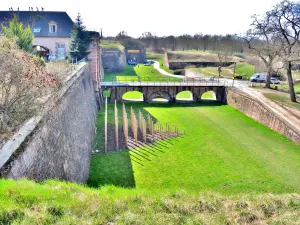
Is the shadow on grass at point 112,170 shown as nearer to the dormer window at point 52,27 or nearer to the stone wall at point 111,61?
the dormer window at point 52,27

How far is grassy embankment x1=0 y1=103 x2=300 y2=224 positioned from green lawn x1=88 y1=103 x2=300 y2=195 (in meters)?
0.05

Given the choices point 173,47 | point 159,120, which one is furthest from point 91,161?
point 173,47

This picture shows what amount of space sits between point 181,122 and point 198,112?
4126 millimetres

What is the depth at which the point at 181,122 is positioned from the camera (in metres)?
23.9

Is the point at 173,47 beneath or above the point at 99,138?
above

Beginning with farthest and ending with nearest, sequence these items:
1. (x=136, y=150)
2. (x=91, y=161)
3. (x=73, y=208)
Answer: (x=136, y=150) → (x=91, y=161) → (x=73, y=208)

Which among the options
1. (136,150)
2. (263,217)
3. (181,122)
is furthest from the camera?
(181,122)

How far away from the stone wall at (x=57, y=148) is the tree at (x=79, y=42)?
44.6 ft

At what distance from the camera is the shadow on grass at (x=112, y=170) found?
1345 centimetres

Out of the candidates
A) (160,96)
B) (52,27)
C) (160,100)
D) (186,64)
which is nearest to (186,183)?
(160,96)

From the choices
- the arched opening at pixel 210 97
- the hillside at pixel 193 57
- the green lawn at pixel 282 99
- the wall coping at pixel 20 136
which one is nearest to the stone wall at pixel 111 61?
the hillside at pixel 193 57

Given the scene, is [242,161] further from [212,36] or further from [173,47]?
[212,36]

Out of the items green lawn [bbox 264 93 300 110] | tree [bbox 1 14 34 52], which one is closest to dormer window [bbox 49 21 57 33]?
tree [bbox 1 14 34 52]

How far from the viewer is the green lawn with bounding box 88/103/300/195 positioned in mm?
13531
